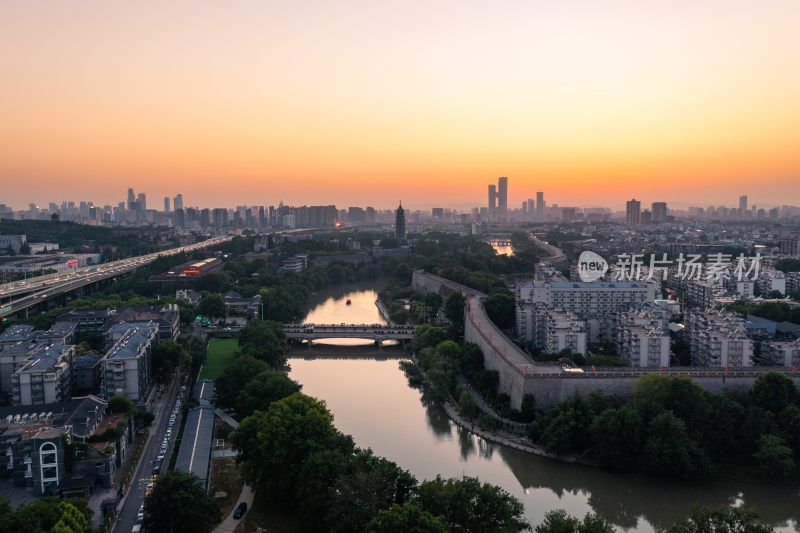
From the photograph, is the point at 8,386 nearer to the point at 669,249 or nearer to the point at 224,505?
the point at 224,505

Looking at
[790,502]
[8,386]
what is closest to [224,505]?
[8,386]

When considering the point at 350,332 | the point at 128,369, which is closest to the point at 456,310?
the point at 350,332

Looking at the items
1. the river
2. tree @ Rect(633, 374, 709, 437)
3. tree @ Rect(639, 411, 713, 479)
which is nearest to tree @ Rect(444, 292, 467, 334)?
the river

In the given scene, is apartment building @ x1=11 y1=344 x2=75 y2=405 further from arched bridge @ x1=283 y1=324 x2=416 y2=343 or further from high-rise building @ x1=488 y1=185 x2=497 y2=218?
high-rise building @ x1=488 y1=185 x2=497 y2=218

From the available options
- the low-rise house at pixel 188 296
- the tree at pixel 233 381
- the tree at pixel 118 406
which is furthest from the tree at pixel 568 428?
the low-rise house at pixel 188 296

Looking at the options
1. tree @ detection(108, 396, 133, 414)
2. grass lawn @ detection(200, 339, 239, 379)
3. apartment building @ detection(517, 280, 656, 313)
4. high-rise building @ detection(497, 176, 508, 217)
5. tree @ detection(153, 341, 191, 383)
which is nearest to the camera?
tree @ detection(108, 396, 133, 414)

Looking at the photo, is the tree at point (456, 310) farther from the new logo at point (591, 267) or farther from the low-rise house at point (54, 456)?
the low-rise house at point (54, 456)

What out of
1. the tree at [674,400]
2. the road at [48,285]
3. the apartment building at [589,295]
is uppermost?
the apartment building at [589,295]
